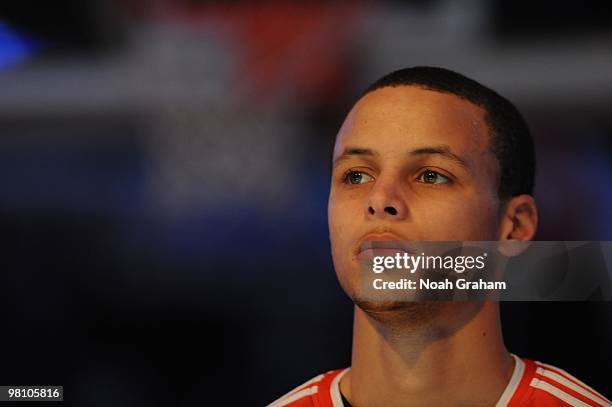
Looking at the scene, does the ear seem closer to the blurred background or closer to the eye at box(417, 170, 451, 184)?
the blurred background

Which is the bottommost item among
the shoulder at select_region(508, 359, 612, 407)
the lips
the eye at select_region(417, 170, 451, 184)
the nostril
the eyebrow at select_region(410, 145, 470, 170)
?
the shoulder at select_region(508, 359, 612, 407)

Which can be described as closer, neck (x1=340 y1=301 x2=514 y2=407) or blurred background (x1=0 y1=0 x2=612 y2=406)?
neck (x1=340 y1=301 x2=514 y2=407)

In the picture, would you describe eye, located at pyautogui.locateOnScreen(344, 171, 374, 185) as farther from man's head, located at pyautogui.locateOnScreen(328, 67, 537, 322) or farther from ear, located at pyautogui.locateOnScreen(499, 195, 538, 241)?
ear, located at pyautogui.locateOnScreen(499, 195, 538, 241)

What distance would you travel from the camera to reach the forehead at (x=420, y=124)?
65.8 inches

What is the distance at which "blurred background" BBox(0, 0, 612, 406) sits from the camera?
187 centimetres

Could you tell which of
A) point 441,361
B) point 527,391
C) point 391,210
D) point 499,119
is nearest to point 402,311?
point 441,361

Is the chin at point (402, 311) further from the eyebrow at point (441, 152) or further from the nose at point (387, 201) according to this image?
the eyebrow at point (441, 152)

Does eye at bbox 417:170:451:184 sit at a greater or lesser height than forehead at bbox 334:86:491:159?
lesser

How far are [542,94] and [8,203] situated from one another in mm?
1530

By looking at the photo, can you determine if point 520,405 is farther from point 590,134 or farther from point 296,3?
point 296,3

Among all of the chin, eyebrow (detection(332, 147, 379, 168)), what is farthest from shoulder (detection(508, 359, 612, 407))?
eyebrow (detection(332, 147, 379, 168))

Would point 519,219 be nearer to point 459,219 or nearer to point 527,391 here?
point 459,219

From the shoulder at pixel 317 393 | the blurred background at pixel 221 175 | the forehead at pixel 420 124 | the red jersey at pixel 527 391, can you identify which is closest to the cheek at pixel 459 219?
the forehead at pixel 420 124

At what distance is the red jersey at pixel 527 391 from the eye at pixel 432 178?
1.68ft
